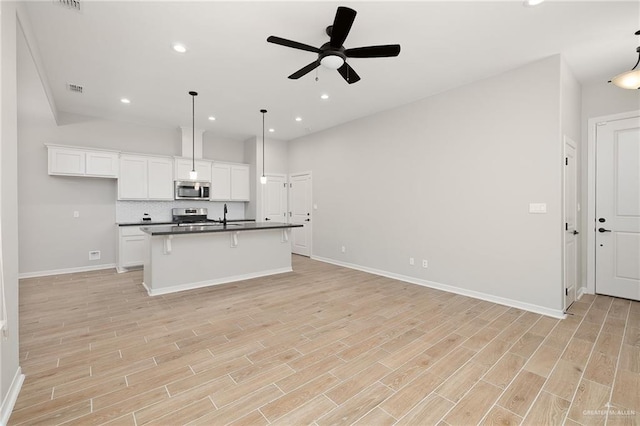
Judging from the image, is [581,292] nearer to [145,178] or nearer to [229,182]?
[229,182]

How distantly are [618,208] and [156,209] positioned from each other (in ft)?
27.0

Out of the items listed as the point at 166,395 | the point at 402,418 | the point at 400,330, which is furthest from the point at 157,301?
the point at 402,418

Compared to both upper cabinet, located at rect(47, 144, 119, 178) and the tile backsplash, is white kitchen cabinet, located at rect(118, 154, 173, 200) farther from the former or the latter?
the tile backsplash

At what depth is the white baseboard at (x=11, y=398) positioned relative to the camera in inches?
65.5

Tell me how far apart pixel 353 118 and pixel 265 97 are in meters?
1.95

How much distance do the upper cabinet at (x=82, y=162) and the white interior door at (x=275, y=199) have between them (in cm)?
322

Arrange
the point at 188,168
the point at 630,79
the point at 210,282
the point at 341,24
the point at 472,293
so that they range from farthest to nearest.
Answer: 1. the point at 188,168
2. the point at 210,282
3. the point at 472,293
4. the point at 630,79
5. the point at 341,24

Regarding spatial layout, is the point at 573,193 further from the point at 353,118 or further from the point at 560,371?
the point at 353,118

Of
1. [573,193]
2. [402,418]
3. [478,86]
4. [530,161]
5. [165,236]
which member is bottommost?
[402,418]

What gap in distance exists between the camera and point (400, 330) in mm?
2957

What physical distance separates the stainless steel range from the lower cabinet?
2.94ft

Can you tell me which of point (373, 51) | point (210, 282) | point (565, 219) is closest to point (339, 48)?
point (373, 51)

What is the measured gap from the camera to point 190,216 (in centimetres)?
657

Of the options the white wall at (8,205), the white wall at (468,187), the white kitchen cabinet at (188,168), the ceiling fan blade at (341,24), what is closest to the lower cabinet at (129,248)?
the white kitchen cabinet at (188,168)
